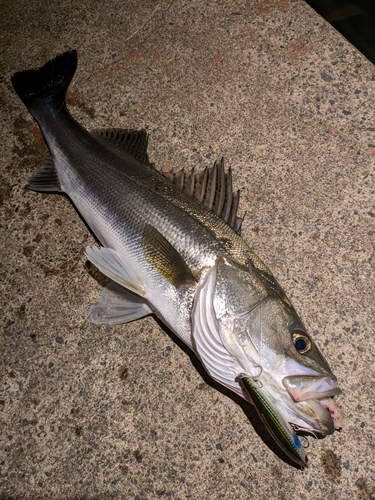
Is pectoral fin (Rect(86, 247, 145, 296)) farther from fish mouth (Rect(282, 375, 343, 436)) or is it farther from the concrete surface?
fish mouth (Rect(282, 375, 343, 436))

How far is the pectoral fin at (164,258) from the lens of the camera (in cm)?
232

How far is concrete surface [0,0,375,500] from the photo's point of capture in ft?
8.24

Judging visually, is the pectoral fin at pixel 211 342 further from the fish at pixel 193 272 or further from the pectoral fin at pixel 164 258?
the pectoral fin at pixel 164 258

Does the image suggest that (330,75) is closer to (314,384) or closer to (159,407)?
(314,384)

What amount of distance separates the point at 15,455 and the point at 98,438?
0.51m

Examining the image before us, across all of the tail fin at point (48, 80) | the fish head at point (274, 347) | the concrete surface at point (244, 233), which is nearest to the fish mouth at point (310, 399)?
the fish head at point (274, 347)

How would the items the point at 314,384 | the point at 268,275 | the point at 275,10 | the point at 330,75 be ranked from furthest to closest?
the point at 275,10 < the point at 330,75 < the point at 268,275 < the point at 314,384

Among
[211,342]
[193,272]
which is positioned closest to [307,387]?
[211,342]

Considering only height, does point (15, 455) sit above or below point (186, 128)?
below

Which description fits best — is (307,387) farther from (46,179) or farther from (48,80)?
(48,80)

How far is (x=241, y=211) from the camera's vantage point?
295 cm

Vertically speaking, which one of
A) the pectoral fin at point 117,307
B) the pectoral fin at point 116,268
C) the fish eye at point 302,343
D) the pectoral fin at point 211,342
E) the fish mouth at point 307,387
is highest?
the fish eye at point 302,343

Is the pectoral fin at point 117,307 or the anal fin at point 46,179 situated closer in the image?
the pectoral fin at point 117,307

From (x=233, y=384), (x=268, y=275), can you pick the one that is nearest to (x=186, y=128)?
(x=268, y=275)
